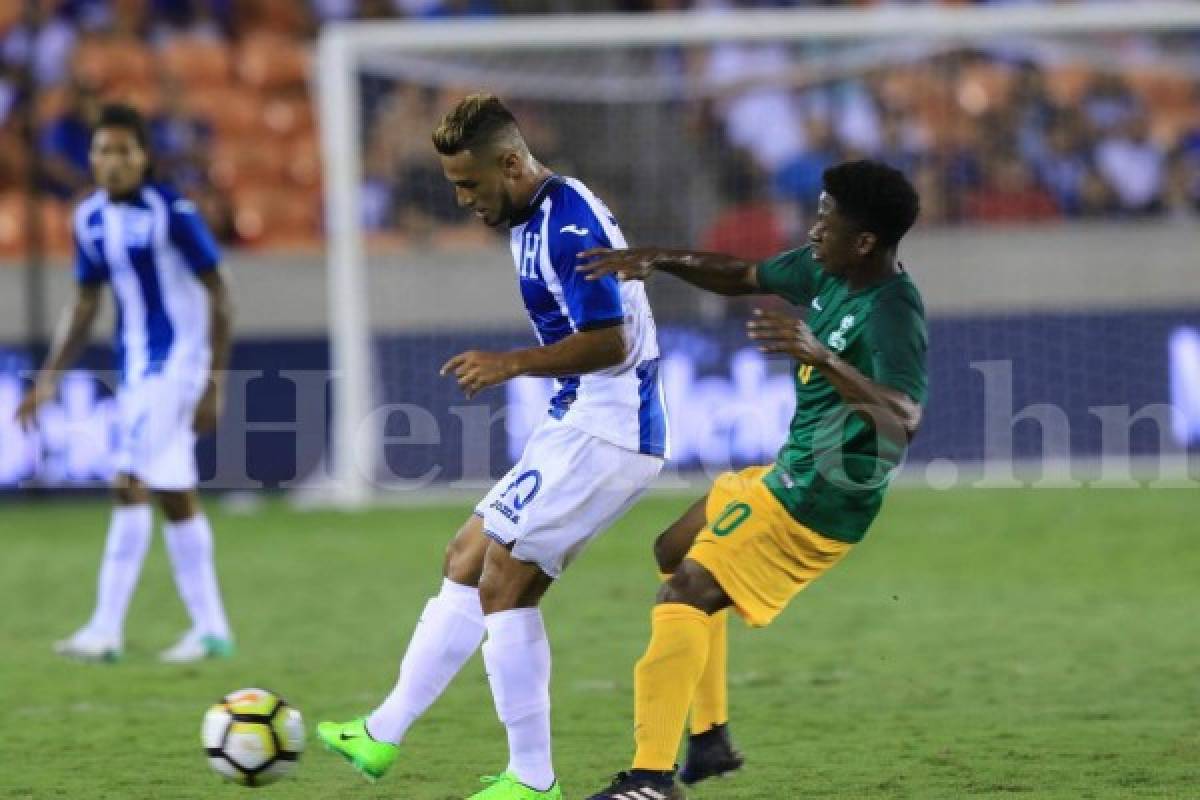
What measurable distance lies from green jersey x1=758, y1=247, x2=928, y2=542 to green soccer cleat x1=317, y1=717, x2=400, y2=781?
1.27 meters

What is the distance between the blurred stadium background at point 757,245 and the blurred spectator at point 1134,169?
18mm

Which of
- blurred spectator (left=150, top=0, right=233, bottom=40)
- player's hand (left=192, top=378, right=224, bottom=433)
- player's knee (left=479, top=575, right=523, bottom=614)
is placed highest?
blurred spectator (left=150, top=0, right=233, bottom=40)

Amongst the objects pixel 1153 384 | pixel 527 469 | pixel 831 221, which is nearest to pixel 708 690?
pixel 527 469

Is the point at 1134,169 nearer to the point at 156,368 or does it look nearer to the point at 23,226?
the point at 23,226

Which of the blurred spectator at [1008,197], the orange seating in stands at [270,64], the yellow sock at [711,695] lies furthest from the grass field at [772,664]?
the orange seating in stands at [270,64]

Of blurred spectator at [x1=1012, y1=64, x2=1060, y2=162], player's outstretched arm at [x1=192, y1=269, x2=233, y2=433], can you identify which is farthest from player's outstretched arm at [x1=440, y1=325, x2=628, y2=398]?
blurred spectator at [x1=1012, y1=64, x2=1060, y2=162]

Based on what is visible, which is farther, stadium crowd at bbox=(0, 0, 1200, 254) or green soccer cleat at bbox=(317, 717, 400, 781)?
stadium crowd at bbox=(0, 0, 1200, 254)

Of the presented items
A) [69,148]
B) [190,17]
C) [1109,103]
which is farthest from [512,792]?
A: [190,17]

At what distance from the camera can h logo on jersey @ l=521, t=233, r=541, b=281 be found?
5.66 m

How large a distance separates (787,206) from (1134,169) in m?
2.57

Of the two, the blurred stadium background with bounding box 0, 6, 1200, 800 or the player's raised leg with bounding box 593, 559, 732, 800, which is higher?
the blurred stadium background with bounding box 0, 6, 1200, 800

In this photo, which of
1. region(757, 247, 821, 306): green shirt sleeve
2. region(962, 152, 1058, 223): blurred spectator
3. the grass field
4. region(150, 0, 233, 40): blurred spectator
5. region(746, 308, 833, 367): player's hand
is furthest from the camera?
region(150, 0, 233, 40): blurred spectator

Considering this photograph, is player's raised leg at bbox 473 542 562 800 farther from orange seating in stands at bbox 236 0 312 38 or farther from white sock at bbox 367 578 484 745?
orange seating in stands at bbox 236 0 312 38

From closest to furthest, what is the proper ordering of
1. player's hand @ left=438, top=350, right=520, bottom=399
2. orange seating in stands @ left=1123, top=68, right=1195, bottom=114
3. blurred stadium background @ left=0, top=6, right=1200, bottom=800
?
player's hand @ left=438, top=350, right=520, bottom=399 → blurred stadium background @ left=0, top=6, right=1200, bottom=800 → orange seating in stands @ left=1123, top=68, right=1195, bottom=114
